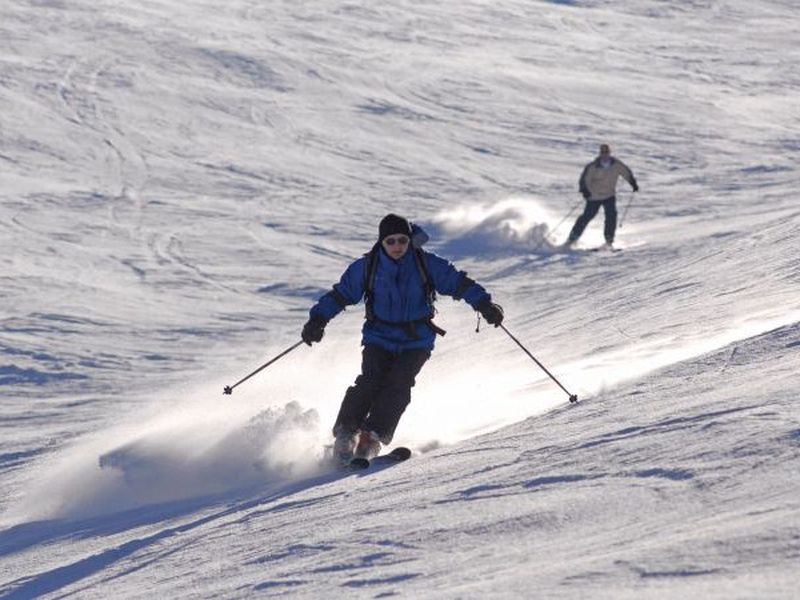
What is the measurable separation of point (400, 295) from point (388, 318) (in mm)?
147

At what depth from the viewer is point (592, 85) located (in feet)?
93.9

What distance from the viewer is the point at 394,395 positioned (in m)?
7.26

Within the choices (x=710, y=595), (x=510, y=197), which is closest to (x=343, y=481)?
(x=710, y=595)

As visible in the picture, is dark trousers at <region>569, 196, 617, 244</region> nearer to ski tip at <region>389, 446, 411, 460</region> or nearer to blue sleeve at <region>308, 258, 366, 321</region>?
blue sleeve at <region>308, 258, 366, 321</region>

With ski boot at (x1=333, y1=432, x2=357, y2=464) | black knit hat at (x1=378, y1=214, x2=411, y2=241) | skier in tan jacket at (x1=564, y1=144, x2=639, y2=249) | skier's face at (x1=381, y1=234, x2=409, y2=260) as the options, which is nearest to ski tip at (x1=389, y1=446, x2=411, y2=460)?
ski boot at (x1=333, y1=432, x2=357, y2=464)

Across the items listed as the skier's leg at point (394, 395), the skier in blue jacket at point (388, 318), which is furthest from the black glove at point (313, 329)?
the skier's leg at point (394, 395)

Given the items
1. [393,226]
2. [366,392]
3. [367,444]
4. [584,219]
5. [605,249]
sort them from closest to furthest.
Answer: [393,226] → [367,444] → [366,392] → [605,249] → [584,219]

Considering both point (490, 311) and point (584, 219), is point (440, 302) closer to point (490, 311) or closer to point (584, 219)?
point (584, 219)

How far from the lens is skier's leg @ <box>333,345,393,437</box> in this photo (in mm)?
7336

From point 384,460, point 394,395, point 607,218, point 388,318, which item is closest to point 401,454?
point 384,460

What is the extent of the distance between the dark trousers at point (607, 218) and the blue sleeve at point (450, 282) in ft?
33.6

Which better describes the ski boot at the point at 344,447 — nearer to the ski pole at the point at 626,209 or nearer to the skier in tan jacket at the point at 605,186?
the skier in tan jacket at the point at 605,186

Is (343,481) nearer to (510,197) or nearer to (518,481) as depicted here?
(518,481)

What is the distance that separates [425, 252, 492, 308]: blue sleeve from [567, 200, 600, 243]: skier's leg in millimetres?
10393
